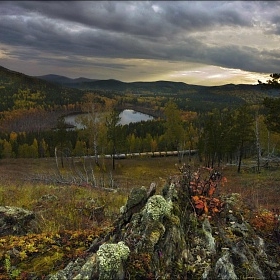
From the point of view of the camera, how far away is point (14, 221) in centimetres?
683

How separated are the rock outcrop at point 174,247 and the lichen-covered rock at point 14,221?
9.06 feet

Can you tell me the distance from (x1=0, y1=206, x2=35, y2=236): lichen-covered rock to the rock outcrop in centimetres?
276

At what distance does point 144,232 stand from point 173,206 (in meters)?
1.00

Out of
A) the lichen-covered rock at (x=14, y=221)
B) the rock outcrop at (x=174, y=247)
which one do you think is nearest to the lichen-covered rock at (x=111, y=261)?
the rock outcrop at (x=174, y=247)

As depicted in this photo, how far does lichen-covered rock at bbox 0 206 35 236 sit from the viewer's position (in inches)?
261

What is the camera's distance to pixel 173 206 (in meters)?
5.19

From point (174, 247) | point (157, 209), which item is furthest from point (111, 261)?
point (157, 209)

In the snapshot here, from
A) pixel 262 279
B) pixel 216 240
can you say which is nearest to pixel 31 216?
pixel 216 240

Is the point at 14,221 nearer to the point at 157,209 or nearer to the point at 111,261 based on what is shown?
the point at 157,209

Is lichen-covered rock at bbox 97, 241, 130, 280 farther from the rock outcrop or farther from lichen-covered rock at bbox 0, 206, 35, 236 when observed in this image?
lichen-covered rock at bbox 0, 206, 35, 236

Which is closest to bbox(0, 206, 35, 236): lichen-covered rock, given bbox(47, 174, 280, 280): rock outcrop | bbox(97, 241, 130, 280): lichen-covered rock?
bbox(47, 174, 280, 280): rock outcrop

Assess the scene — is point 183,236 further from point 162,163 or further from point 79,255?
point 162,163

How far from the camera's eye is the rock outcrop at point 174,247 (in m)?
3.76

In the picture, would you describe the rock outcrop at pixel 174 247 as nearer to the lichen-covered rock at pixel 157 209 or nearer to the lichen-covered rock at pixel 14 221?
the lichen-covered rock at pixel 157 209
